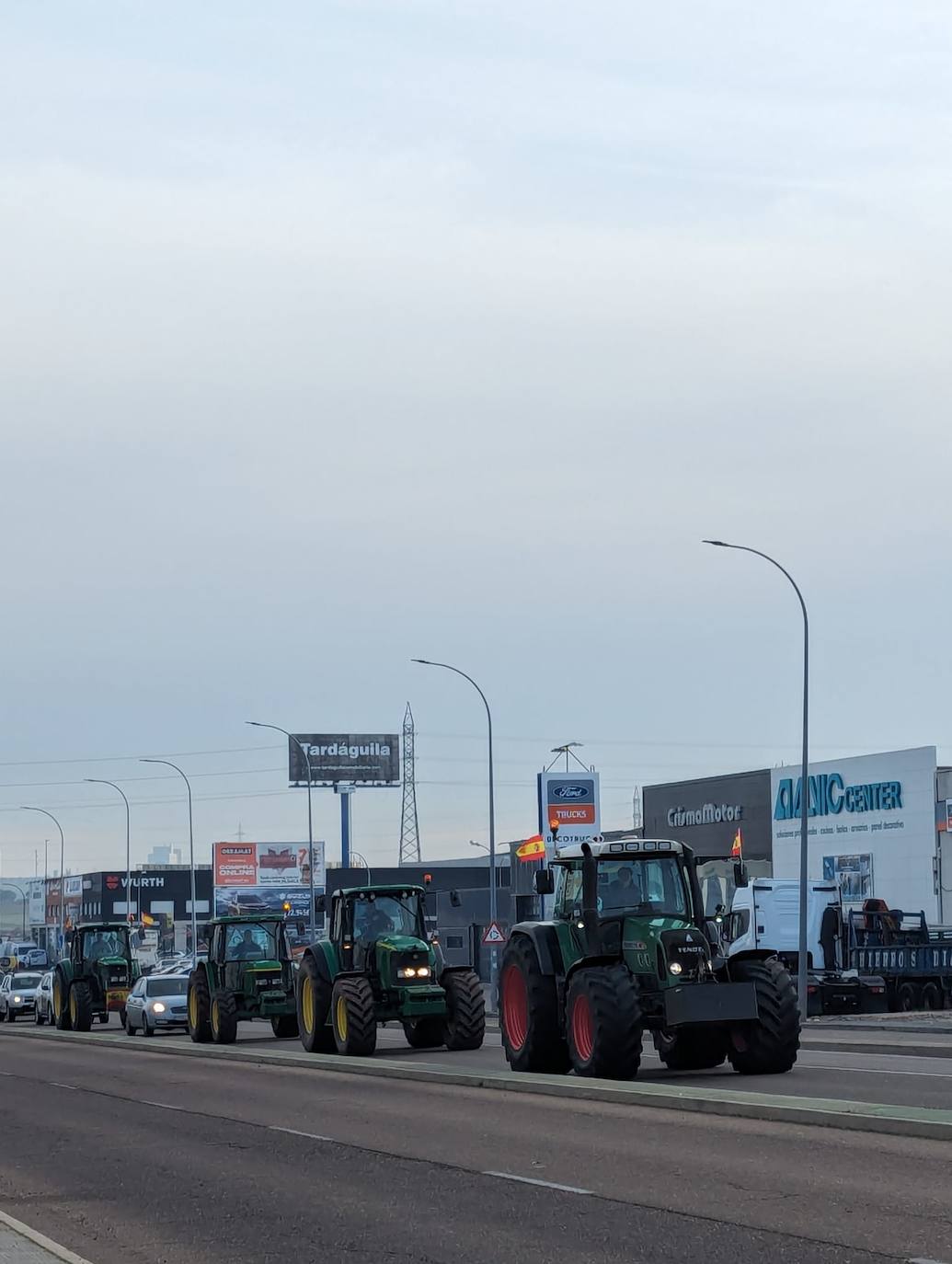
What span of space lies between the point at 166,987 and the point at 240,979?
25.0ft

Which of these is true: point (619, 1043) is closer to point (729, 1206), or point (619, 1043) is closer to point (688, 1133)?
point (688, 1133)

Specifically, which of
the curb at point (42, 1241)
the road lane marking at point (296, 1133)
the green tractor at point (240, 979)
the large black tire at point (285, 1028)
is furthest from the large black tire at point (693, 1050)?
the large black tire at point (285, 1028)

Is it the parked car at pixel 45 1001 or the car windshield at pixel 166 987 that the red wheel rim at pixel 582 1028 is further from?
the parked car at pixel 45 1001

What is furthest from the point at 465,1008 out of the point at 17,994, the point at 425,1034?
the point at 17,994

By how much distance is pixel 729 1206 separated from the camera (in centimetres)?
1095

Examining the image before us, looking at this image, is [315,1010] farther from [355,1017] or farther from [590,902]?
[590,902]

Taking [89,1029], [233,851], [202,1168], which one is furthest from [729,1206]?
[233,851]

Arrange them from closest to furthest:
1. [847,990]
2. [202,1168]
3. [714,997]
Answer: [202,1168]
[714,997]
[847,990]

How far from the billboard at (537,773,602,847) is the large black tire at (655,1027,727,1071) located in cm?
5167

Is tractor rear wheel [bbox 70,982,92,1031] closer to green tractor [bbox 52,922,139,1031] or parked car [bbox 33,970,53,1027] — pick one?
green tractor [bbox 52,922,139,1031]

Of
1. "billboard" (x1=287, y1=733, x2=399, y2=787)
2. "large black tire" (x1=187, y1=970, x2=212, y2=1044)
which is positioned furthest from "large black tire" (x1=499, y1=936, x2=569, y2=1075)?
"billboard" (x1=287, y1=733, x2=399, y2=787)

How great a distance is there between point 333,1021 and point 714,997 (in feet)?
32.7

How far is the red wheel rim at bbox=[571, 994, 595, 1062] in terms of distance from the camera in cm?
2045

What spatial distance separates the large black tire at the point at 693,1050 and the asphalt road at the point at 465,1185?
3138mm
